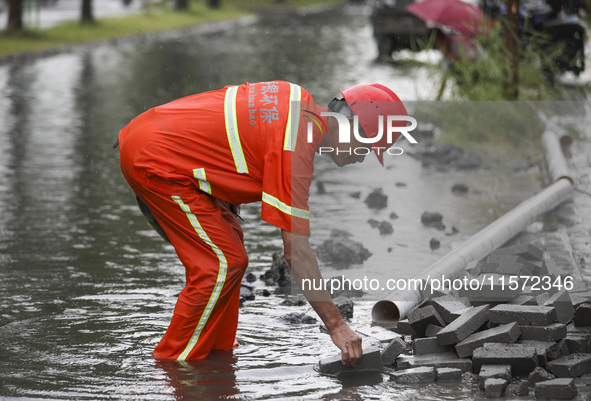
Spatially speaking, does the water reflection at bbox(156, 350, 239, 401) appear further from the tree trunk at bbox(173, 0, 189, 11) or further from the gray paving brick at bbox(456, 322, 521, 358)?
the tree trunk at bbox(173, 0, 189, 11)

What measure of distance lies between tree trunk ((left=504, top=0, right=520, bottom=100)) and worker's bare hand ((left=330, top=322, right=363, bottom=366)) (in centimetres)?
827

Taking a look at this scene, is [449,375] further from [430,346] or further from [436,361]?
[430,346]

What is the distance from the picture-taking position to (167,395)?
464 cm

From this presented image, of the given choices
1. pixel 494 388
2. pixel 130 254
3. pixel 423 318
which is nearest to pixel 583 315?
pixel 423 318

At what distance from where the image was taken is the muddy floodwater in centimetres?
487

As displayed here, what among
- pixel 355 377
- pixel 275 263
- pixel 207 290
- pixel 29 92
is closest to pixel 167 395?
pixel 207 290

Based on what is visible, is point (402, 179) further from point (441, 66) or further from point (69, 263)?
point (69, 263)

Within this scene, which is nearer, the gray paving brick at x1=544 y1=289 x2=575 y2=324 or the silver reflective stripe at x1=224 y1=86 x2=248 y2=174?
the silver reflective stripe at x1=224 y1=86 x2=248 y2=174

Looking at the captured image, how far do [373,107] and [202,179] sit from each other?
90cm

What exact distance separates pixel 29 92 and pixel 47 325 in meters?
11.0

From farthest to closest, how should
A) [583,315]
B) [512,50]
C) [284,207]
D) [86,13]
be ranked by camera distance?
1. [86,13]
2. [512,50]
3. [583,315]
4. [284,207]

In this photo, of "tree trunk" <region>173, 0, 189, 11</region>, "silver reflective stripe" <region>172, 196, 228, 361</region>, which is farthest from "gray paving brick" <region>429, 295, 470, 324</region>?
"tree trunk" <region>173, 0, 189, 11</region>

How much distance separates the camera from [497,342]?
4.96 meters

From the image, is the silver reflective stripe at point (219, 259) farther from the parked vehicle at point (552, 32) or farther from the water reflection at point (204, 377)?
the parked vehicle at point (552, 32)
